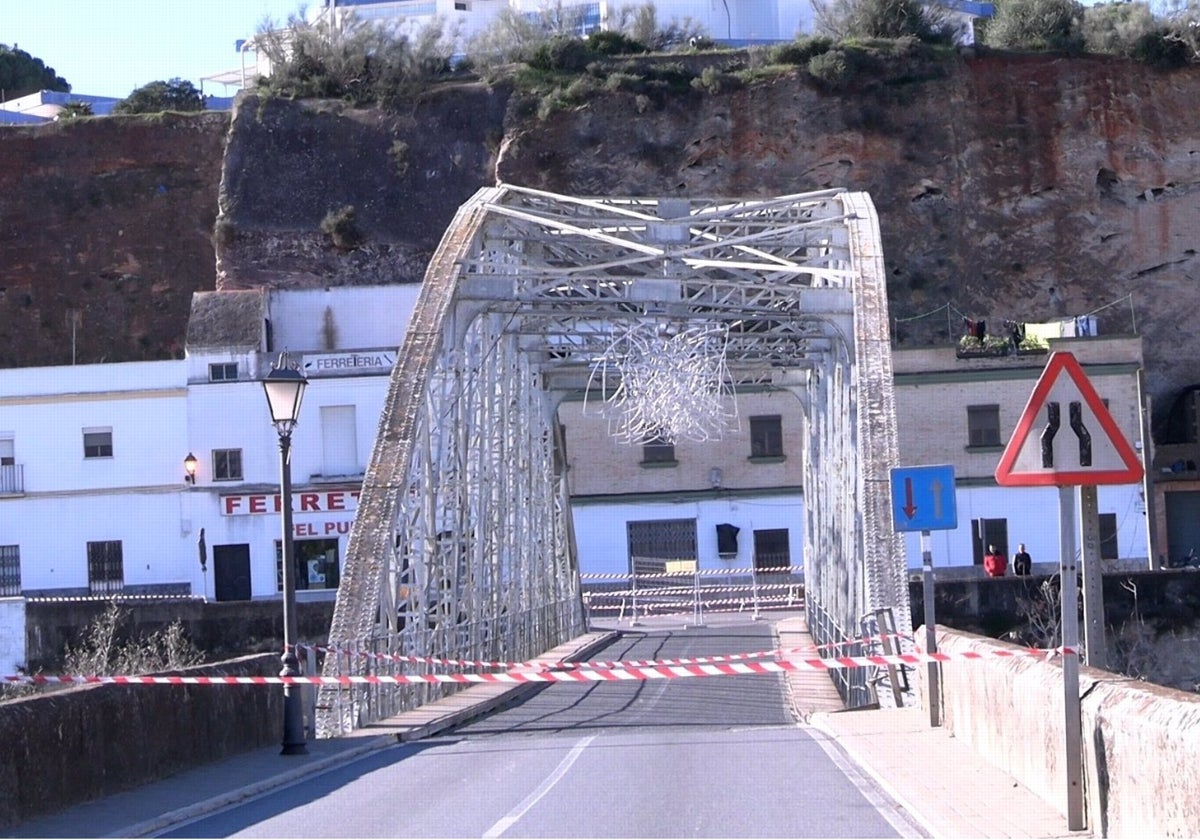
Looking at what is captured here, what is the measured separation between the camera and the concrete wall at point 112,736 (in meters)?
11.2

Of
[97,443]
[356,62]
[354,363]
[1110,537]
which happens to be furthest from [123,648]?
[356,62]

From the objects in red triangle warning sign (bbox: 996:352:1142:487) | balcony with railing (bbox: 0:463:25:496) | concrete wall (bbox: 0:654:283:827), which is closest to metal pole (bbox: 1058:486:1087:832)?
red triangle warning sign (bbox: 996:352:1142:487)

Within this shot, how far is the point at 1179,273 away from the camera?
2655 inches

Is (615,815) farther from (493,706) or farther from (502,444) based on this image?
(502,444)

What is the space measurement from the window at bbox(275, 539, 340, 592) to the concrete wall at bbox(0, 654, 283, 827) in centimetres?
3177

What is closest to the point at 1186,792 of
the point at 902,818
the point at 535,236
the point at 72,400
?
the point at 902,818

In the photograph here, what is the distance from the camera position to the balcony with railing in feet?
159

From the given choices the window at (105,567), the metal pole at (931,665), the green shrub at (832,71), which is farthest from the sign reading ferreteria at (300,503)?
the metal pole at (931,665)

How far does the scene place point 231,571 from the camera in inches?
1881

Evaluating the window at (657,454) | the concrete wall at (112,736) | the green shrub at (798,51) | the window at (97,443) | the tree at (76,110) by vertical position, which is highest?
the tree at (76,110)

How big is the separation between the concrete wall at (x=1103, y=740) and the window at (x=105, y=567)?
38.2 meters

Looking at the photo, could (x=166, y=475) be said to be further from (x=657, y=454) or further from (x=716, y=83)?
(x=716, y=83)

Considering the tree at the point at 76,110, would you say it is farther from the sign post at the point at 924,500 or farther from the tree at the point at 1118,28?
the sign post at the point at 924,500

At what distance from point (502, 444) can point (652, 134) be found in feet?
141
